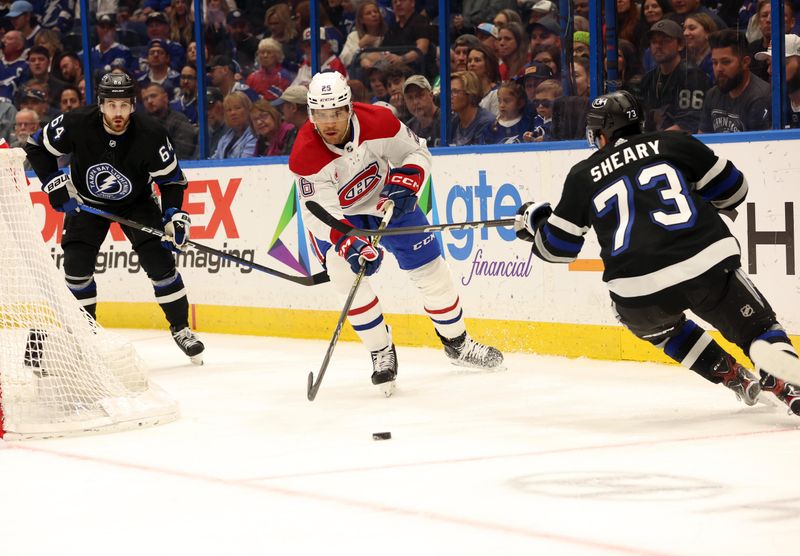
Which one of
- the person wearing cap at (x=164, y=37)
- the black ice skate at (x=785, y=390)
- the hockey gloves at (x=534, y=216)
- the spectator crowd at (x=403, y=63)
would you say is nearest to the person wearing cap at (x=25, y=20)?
the spectator crowd at (x=403, y=63)

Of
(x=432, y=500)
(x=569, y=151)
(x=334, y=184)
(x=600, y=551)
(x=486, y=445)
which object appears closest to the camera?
(x=600, y=551)

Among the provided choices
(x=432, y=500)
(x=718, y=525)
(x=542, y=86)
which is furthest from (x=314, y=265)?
(x=718, y=525)

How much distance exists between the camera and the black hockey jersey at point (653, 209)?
353 centimetres

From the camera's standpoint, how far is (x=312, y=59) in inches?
266

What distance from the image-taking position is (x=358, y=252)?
441 centimetres

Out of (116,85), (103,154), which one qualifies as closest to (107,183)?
(103,154)

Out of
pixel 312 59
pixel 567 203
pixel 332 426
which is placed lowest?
pixel 332 426

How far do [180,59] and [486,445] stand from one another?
471 centimetres

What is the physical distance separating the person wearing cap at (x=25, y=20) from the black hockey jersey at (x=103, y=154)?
3.53 m

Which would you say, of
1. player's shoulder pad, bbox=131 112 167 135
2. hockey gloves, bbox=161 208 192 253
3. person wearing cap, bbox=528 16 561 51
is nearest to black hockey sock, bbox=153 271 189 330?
hockey gloves, bbox=161 208 192 253

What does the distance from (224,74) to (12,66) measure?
213 cm

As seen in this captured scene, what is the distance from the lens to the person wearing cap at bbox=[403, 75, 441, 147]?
618 centimetres

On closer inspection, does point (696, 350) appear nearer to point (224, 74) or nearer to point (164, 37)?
point (224, 74)

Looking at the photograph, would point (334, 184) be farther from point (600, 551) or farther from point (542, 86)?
point (600, 551)
